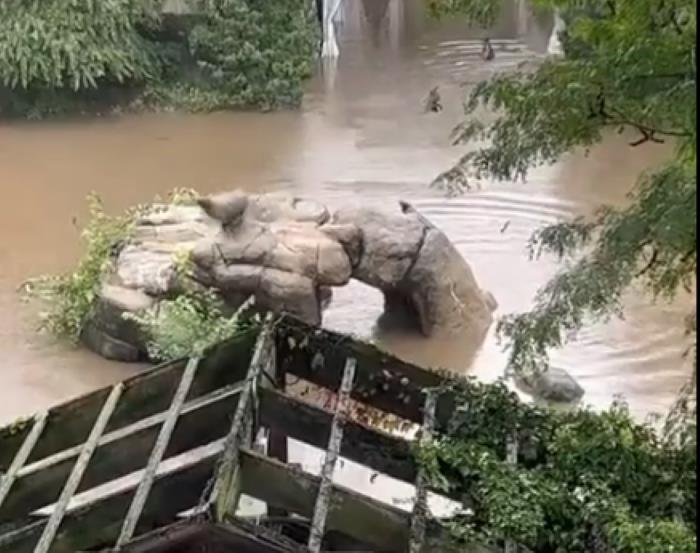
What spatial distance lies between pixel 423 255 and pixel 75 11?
6317 mm

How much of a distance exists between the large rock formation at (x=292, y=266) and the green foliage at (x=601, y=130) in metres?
3.15

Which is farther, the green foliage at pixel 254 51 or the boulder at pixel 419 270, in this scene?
the green foliage at pixel 254 51

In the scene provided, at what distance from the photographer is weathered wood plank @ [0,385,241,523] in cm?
351

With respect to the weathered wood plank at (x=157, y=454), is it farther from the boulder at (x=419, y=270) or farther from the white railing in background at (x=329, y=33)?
the white railing in background at (x=329, y=33)

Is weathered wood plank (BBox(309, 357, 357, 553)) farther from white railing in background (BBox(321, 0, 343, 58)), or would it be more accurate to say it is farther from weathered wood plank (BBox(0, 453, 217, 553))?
white railing in background (BBox(321, 0, 343, 58))

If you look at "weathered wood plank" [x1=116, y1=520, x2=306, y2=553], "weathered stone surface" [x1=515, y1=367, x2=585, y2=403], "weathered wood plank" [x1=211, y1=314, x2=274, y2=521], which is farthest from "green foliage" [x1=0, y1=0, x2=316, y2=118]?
"weathered wood plank" [x1=116, y1=520, x2=306, y2=553]

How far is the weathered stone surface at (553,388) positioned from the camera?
640 cm

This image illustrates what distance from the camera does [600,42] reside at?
314cm

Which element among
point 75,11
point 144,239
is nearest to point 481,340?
point 144,239

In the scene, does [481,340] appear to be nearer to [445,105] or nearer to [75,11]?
[445,105]

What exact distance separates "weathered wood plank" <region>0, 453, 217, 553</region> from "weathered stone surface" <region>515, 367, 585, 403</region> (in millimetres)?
3368

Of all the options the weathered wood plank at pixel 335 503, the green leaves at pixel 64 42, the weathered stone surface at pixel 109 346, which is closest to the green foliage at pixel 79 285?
the weathered stone surface at pixel 109 346

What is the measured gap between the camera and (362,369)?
3852mm

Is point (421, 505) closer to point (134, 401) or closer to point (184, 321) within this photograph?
point (134, 401)
